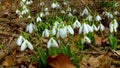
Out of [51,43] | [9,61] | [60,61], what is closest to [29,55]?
[9,61]

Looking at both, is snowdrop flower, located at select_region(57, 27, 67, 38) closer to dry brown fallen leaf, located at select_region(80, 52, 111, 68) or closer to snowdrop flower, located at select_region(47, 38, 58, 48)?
snowdrop flower, located at select_region(47, 38, 58, 48)

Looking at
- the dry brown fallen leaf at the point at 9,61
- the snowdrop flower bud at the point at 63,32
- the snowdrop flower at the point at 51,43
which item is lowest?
the dry brown fallen leaf at the point at 9,61

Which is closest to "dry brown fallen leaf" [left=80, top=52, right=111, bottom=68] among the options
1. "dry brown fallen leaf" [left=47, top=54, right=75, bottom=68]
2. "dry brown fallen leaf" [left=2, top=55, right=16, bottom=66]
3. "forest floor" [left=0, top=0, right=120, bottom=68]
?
"forest floor" [left=0, top=0, right=120, bottom=68]

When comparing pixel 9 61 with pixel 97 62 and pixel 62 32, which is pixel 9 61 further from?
pixel 97 62

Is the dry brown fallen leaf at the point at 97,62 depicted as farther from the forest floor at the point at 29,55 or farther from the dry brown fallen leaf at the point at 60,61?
the dry brown fallen leaf at the point at 60,61

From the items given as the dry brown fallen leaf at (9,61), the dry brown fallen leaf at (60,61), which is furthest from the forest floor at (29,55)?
the dry brown fallen leaf at (60,61)

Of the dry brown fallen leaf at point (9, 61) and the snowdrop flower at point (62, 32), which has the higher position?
the snowdrop flower at point (62, 32)

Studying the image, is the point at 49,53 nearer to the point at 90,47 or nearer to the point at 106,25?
the point at 90,47

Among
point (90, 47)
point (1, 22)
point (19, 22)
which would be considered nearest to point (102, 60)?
point (90, 47)

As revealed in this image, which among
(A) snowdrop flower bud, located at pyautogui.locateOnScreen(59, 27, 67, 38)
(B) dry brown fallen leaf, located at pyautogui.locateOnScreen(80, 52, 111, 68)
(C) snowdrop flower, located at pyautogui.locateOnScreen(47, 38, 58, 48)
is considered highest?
(A) snowdrop flower bud, located at pyautogui.locateOnScreen(59, 27, 67, 38)
